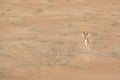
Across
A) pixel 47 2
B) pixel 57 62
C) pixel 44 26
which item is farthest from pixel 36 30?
pixel 47 2

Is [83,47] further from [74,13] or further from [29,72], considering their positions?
[74,13]

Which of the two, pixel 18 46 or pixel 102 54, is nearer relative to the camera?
pixel 102 54

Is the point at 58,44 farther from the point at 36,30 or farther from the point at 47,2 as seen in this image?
the point at 47,2

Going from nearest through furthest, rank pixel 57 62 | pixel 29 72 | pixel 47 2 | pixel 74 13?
1. pixel 29 72
2. pixel 57 62
3. pixel 74 13
4. pixel 47 2

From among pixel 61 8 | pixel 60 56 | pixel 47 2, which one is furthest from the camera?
pixel 47 2

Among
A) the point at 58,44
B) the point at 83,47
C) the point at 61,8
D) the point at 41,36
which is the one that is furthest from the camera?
the point at 61,8

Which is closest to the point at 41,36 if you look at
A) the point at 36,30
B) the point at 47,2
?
the point at 36,30
